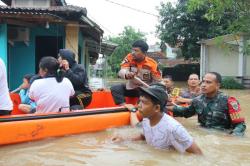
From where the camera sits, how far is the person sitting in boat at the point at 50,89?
5309 mm

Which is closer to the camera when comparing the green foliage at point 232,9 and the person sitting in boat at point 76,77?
the person sitting in boat at point 76,77

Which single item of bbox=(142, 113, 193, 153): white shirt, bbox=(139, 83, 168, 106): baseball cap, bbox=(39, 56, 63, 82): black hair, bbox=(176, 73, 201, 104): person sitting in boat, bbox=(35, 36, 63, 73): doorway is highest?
bbox=(35, 36, 63, 73): doorway

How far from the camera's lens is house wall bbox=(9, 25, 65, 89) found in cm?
1171

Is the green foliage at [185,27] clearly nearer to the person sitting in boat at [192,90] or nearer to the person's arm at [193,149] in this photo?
the person sitting in boat at [192,90]

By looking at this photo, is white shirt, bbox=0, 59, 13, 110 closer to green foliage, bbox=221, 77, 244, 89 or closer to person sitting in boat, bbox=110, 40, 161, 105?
person sitting in boat, bbox=110, 40, 161, 105

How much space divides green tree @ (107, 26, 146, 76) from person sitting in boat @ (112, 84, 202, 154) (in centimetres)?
3737

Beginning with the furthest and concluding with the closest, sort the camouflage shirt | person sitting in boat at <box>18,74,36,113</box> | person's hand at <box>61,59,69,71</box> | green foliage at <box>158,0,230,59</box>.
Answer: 1. green foliage at <box>158,0,230,59</box>
2. person sitting in boat at <box>18,74,36,113</box>
3. person's hand at <box>61,59,69,71</box>
4. the camouflage shirt

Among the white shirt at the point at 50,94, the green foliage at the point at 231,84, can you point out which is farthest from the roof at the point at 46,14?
the green foliage at the point at 231,84

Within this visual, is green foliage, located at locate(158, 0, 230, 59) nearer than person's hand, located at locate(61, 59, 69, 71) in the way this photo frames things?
No

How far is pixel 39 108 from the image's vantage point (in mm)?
5465

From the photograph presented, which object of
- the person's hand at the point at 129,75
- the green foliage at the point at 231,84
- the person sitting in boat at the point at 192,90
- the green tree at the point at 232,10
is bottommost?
the green foliage at the point at 231,84

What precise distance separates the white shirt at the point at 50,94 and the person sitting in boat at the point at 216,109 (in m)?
1.61

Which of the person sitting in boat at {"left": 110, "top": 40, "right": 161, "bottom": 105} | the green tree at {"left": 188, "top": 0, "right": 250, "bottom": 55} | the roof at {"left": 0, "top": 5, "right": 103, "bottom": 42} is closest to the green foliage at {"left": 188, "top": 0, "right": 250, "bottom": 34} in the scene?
the green tree at {"left": 188, "top": 0, "right": 250, "bottom": 55}

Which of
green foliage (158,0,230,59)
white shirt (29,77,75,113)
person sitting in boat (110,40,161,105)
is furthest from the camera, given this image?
green foliage (158,0,230,59)
